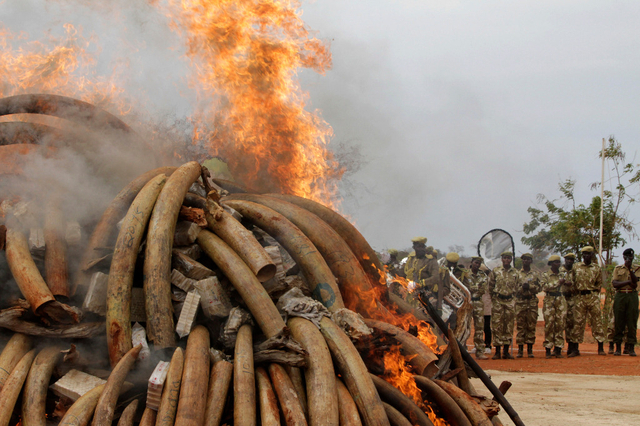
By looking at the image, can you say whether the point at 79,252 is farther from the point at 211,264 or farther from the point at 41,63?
the point at 41,63

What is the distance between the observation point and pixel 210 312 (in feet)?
14.7

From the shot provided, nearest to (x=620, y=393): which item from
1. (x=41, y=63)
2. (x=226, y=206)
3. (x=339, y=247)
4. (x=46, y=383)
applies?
(x=339, y=247)

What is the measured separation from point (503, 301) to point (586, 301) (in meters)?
2.10

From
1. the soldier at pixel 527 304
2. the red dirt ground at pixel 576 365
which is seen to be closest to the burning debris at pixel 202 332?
the red dirt ground at pixel 576 365

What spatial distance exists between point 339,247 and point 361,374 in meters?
1.98

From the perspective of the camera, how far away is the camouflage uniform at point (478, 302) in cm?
1212

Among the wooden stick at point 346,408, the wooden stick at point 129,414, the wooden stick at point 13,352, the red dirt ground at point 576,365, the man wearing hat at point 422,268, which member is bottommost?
the red dirt ground at point 576,365

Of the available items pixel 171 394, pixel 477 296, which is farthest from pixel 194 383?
pixel 477 296

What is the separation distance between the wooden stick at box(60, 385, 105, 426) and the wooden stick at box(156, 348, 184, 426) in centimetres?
56

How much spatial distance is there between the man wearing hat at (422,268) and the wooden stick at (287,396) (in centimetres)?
679

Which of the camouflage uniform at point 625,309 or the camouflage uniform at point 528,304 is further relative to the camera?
the camouflage uniform at point 528,304

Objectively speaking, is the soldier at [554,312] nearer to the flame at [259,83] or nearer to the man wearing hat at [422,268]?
the man wearing hat at [422,268]

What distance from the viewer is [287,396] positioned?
3.75 meters

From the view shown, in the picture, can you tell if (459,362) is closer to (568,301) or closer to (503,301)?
(503,301)
